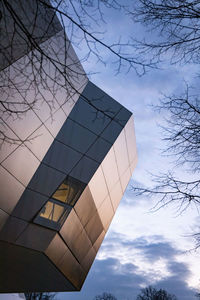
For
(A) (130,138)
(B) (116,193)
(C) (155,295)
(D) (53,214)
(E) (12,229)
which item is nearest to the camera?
(E) (12,229)

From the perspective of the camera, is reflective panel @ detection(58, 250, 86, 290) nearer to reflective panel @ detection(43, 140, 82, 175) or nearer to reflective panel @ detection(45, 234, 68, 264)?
reflective panel @ detection(45, 234, 68, 264)

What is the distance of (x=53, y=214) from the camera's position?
32.8 feet

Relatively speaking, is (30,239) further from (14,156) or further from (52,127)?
(52,127)

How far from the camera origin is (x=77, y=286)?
13.4 meters

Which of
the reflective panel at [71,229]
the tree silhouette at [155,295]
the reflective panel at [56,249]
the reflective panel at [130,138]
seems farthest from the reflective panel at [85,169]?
the tree silhouette at [155,295]

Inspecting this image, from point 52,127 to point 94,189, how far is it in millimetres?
3572

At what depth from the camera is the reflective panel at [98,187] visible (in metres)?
11.1

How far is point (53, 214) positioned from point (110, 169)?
12.0 feet

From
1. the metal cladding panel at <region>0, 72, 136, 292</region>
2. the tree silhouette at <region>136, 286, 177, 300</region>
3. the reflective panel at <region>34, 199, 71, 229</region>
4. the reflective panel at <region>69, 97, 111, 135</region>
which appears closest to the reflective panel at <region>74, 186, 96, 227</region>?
the metal cladding panel at <region>0, 72, 136, 292</region>

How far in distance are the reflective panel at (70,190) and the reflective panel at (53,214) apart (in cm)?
24

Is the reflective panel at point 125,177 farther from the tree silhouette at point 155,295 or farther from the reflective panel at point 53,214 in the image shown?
the tree silhouette at point 155,295

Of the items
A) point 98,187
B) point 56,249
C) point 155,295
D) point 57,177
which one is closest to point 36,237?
point 56,249

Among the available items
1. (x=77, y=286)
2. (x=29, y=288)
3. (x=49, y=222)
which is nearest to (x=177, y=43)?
(x=49, y=222)

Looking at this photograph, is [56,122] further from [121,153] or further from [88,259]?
[88,259]
